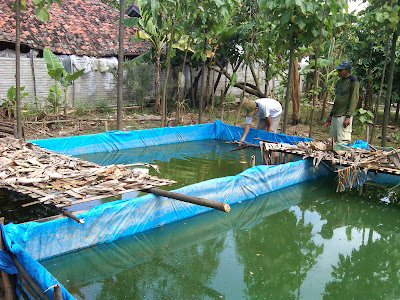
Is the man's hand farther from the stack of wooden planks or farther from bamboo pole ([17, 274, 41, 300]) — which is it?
bamboo pole ([17, 274, 41, 300])

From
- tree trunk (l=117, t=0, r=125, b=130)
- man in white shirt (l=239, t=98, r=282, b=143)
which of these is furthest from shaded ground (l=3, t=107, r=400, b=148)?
tree trunk (l=117, t=0, r=125, b=130)

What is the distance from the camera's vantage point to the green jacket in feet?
21.6

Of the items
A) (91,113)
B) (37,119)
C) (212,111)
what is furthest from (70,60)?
(212,111)

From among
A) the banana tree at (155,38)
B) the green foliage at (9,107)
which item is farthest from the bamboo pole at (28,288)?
the banana tree at (155,38)

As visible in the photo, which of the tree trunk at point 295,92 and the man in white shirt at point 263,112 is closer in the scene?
the man in white shirt at point 263,112

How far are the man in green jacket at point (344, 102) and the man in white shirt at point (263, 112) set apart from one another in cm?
129

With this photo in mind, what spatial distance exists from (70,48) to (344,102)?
8064mm

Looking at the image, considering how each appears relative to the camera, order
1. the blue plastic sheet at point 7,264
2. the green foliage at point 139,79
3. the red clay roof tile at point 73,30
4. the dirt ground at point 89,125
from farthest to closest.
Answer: the green foliage at point 139,79, the red clay roof tile at point 73,30, the dirt ground at point 89,125, the blue plastic sheet at point 7,264

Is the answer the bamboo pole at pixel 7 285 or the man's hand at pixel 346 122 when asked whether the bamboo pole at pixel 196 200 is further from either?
the man's hand at pixel 346 122

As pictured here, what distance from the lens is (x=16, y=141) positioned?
5.72m

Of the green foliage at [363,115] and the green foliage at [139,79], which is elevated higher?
the green foliage at [139,79]

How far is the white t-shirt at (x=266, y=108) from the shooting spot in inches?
306

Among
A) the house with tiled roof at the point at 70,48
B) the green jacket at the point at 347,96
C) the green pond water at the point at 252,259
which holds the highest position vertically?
the house with tiled roof at the point at 70,48

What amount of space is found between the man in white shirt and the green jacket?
1.40 meters
